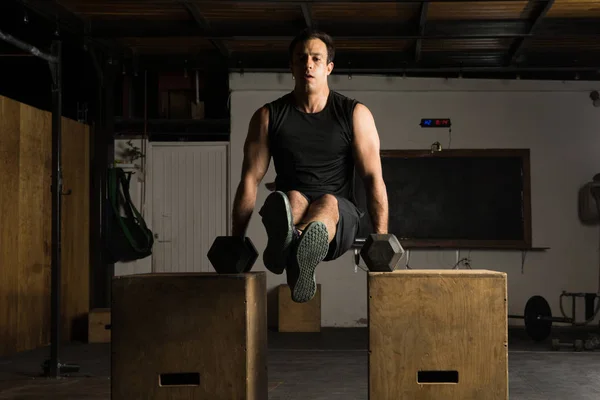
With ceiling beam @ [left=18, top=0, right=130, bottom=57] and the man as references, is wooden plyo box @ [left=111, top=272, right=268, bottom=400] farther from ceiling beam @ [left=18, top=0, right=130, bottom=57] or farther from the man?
ceiling beam @ [left=18, top=0, right=130, bottom=57]

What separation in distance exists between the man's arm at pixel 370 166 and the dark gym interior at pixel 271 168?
1804 mm

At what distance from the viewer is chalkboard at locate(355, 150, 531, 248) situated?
28.0 ft

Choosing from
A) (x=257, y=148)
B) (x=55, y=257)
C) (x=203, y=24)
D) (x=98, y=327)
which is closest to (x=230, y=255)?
(x=257, y=148)

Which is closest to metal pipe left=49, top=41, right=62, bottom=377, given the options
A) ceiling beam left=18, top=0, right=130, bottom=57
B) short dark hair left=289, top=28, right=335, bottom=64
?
ceiling beam left=18, top=0, right=130, bottom=57

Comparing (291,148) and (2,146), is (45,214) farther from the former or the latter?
(291,148)

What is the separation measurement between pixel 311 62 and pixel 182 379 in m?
1.60

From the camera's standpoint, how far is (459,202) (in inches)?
336

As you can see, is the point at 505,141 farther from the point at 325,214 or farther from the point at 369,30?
the point at 325,214

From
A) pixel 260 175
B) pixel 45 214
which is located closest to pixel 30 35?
pixel 45 214

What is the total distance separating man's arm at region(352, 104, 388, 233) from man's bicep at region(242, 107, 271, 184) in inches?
14.5

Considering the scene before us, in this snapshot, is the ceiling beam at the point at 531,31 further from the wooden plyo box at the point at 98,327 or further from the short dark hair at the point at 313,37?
the wooden plyo box at the point at 98,327

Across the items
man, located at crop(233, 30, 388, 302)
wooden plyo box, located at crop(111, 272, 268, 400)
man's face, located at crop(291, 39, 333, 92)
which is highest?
man's face, located at crop(291, 39, 333, 92)

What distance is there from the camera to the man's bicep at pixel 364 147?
130 inches

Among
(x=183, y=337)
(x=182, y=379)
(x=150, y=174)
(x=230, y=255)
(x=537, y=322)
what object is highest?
(x=150, y=174)
